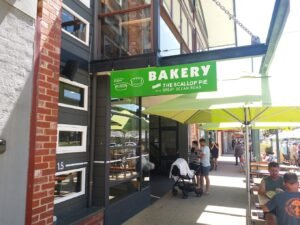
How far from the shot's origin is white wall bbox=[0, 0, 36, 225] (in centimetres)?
280

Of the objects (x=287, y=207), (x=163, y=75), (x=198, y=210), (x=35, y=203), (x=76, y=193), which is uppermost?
(x=163, y=75)

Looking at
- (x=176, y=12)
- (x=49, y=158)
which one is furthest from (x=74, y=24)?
(x=176, y=12)

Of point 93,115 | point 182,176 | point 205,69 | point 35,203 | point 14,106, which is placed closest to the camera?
point 14,106

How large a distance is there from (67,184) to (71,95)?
5.04 feet

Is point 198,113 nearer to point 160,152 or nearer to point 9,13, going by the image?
point 9,13

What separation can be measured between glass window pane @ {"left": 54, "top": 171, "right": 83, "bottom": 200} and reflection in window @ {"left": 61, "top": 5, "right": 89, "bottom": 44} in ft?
8.05

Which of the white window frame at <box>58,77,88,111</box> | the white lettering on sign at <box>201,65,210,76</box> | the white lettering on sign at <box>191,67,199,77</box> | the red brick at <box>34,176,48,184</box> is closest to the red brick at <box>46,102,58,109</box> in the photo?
the red brick at <box>34,176,48,184</box>

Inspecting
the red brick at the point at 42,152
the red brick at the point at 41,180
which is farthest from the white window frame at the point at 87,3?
the red brick at the point at 41,180

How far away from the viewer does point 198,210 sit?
684 cm

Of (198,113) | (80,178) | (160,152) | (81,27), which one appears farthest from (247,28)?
(160,152)

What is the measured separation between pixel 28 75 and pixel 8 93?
1.11 feet

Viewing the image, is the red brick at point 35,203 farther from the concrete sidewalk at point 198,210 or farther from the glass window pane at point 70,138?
the concrete sidewalk at point 198,210

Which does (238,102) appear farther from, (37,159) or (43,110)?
(37,159)

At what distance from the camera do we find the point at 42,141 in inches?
128
